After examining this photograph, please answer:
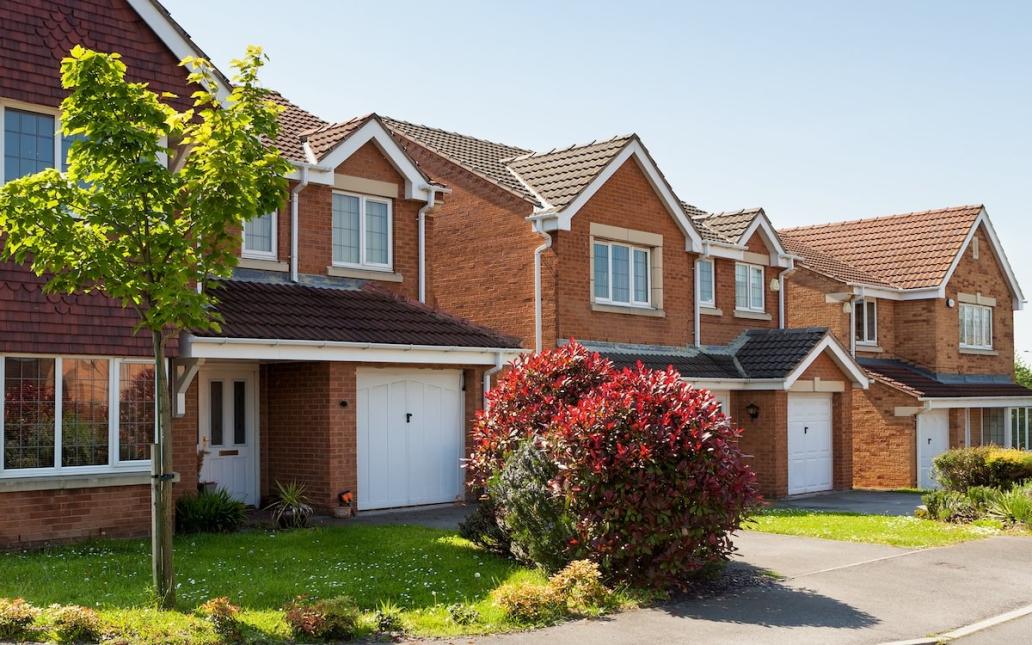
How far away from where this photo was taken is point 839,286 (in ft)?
98.0

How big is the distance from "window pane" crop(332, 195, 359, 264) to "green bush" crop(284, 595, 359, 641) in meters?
10.2

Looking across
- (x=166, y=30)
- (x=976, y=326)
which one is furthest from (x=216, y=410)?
(x=976, y=326)

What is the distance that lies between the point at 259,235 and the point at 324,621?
9838 millimetres

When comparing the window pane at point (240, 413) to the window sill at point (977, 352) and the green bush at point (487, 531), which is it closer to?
the green bush at point (487, 531)

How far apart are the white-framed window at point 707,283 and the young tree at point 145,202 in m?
16.7

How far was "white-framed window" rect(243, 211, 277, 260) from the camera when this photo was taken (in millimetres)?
17047

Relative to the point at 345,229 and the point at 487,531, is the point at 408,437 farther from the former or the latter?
the point at 487,531

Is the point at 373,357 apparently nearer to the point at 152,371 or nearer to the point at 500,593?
the point at 152,371

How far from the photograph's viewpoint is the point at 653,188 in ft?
74.1

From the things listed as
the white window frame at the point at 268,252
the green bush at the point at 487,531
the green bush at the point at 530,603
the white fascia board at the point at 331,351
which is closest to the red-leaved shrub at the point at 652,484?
the green bush at the point at 530,603

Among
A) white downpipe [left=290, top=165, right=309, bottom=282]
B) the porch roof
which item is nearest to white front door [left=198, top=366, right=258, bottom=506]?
white downpipe [left=290, top=165, right=309, bottom=282]

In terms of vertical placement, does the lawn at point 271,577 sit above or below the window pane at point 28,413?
below

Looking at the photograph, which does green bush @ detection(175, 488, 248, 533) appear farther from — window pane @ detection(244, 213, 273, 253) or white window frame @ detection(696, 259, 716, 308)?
white window frame @ detection(696, 259, 716, 308)

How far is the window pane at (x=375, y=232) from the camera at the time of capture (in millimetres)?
18734
